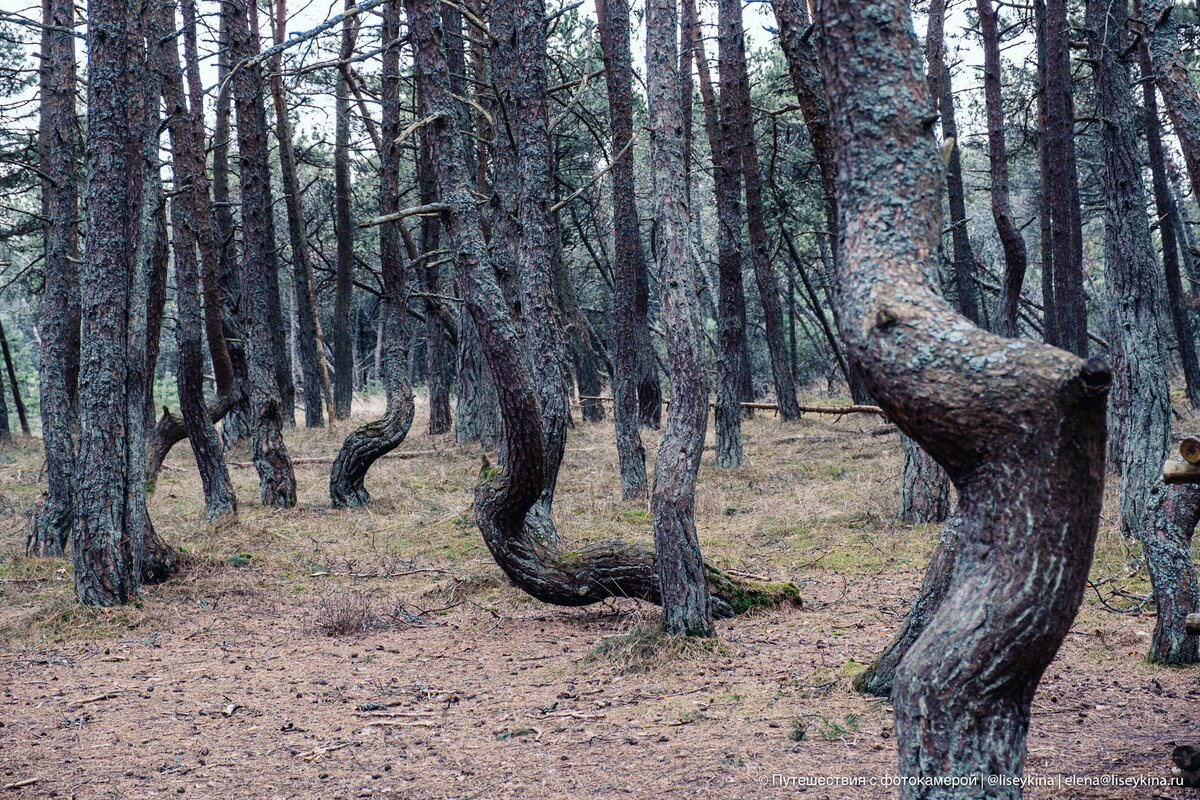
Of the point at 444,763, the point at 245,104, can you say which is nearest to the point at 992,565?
the point at 444,763

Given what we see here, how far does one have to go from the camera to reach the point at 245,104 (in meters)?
11.5

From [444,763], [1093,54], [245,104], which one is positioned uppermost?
[245,104]

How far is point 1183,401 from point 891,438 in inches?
335

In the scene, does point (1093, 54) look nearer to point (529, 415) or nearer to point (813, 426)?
point (529, 415)

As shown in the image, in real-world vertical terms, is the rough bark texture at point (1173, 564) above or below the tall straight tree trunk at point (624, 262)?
below

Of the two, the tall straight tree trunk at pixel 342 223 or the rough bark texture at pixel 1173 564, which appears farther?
the tall straight tree trunk at pixel 342 223

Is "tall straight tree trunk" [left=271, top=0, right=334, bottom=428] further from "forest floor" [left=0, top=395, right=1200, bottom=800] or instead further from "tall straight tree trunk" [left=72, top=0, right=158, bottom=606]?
"forest floor" [left=0, top=395, right=1200, bottom=800]

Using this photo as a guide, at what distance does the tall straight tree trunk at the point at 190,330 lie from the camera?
10.3 m

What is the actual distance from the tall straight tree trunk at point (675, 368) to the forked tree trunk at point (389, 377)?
5.90 metres

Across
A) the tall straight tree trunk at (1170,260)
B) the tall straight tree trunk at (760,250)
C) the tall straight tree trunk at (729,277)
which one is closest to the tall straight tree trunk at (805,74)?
the tall straight tree trunk at (729,277)

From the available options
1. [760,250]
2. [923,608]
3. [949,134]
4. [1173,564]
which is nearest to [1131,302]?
[1173,564]

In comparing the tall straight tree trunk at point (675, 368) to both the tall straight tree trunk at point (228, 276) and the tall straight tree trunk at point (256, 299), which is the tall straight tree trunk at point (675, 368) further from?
the tall straight tree trunk at point (228, 276)

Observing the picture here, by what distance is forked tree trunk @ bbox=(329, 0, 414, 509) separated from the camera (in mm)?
11750

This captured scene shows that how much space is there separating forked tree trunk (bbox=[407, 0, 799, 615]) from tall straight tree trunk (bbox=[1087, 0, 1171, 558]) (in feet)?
10.3
